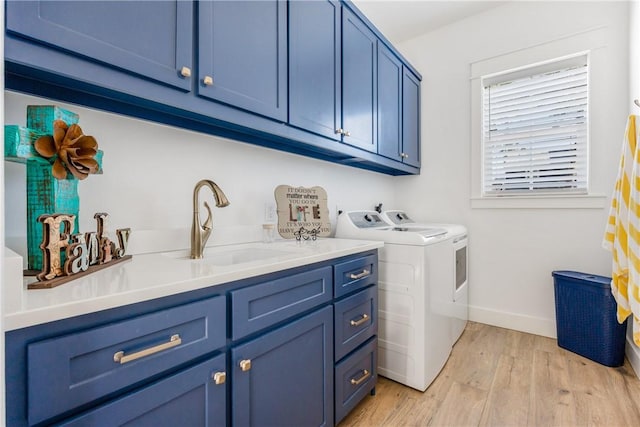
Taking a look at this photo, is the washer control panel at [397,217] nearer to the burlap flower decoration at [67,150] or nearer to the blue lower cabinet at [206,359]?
the blue lower cabinet at [206,359]

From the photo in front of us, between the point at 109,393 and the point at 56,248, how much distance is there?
→ 14.4 inches

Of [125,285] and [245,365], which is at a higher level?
[125,285]

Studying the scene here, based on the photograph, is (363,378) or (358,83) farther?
(358,83)

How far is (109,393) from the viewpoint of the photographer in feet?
2.22

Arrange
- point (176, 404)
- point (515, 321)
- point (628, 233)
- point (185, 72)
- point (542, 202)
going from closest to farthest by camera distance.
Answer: point (176, 404)
point (185, 72)
point (628, 233)
point (542, 202)
point (515, 321)

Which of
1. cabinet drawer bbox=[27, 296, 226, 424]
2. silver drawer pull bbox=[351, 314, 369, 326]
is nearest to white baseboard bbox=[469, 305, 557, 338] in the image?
silver drawer pull bbox=[351, 314, 369, 326]

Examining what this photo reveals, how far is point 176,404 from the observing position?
0.79m


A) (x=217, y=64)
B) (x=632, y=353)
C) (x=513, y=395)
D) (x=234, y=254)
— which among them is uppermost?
(x=217, y=64)

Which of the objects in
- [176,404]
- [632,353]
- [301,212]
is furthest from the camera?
[632,353]

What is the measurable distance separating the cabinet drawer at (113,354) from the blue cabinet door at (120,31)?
71cm

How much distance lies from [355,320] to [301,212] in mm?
707

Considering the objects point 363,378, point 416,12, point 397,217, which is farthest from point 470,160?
point 363,378

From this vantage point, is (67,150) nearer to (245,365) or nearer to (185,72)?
(185,72)

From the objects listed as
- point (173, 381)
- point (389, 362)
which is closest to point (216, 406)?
point (173, 381)
